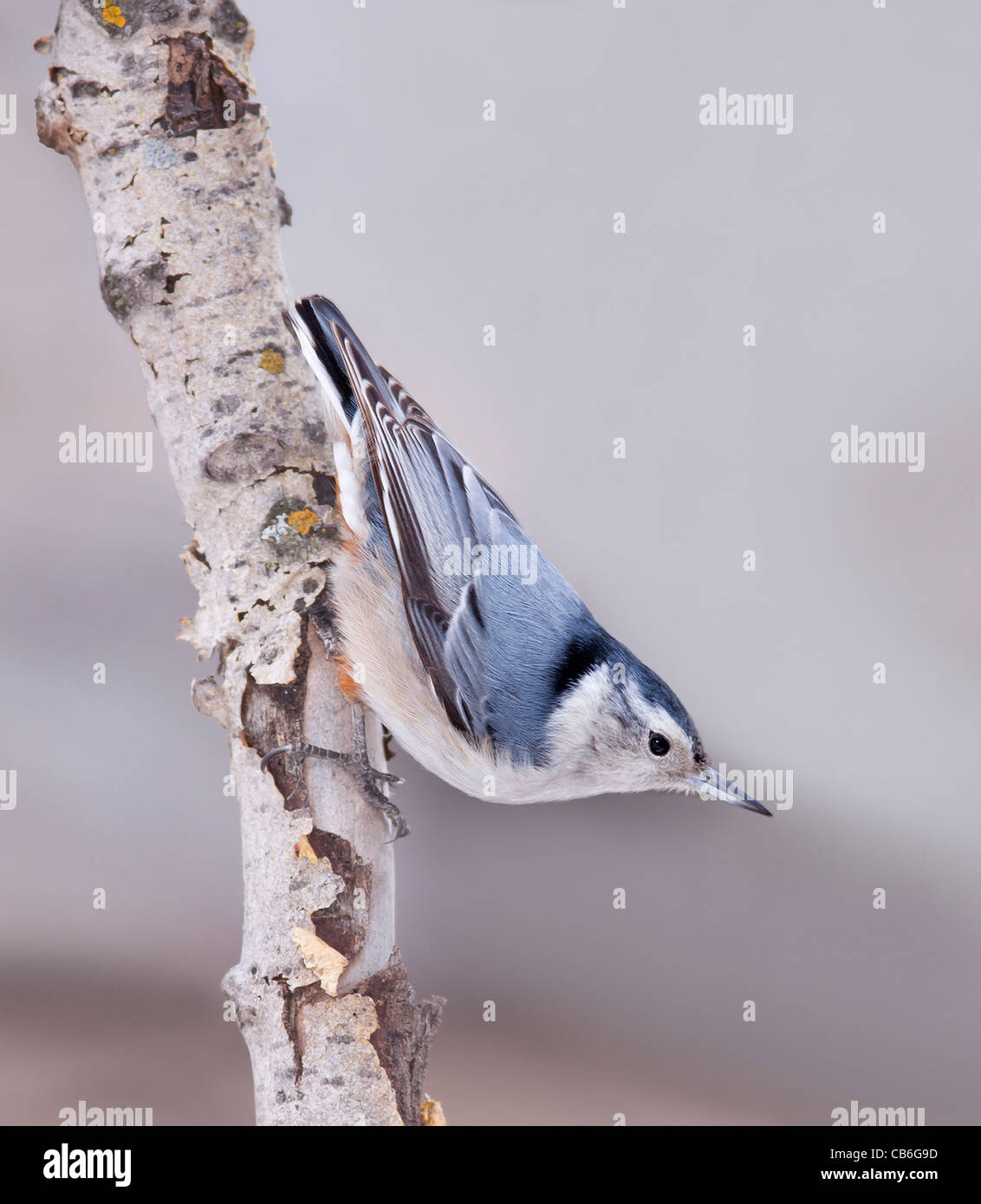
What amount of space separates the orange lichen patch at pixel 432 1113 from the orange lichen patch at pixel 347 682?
1.67ft

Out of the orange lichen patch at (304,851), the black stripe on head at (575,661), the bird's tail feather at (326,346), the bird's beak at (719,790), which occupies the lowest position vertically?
the orange lichen patch at (304,851)

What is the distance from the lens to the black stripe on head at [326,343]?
4.17ft

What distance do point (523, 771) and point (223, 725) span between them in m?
0.41

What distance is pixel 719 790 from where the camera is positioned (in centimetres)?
128

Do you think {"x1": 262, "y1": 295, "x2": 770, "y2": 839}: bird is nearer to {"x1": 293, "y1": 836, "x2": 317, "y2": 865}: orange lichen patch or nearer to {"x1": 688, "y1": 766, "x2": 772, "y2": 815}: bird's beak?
{"x1": 688, "y1": 766, "x2": 772, "y2": 815}: bird's beak

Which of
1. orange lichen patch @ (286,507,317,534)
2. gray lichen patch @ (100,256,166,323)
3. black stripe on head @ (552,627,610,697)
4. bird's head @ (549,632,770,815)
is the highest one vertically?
gray lichen patch @ (100,256,166,323)

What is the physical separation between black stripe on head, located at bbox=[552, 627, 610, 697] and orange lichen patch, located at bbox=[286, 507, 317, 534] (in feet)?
1.29

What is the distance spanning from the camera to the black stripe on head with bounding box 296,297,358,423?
1.27m

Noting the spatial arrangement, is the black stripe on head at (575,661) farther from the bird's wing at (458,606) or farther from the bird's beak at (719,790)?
the bird's beak at (719,790)

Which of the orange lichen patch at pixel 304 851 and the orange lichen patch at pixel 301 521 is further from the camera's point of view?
the orange lichen patch at pixel 301 521

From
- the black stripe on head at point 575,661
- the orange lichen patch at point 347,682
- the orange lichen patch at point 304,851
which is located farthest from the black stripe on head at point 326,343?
the orange lichen patch at point 304,851

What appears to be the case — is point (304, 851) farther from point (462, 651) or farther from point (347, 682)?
point (462, 651)

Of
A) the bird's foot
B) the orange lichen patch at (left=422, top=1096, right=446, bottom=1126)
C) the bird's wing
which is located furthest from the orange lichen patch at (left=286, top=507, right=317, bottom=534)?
the orange lichen patch at (left=422, top=1096, right=446, bottom=1126)

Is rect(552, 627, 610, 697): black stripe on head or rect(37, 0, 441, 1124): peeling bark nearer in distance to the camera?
rect(37, 0, 441, 1124): peeling bark
